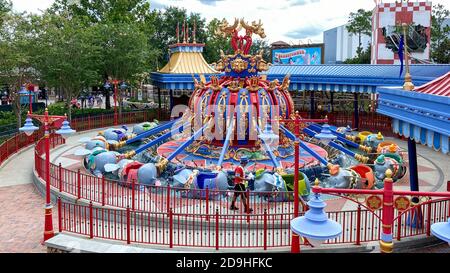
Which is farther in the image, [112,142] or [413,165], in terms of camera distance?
[112,142]

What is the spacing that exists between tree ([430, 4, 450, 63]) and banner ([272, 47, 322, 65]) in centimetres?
1094

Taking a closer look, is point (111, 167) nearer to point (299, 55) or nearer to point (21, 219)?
point (21, 219)

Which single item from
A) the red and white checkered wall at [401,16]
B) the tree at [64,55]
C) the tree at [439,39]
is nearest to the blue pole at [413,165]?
the red and white checkered wall at [401,16]

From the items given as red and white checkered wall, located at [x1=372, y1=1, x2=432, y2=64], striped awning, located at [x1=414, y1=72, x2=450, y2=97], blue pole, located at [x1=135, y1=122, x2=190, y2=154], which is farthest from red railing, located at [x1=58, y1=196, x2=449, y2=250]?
red and white checkered wall, located at [x1=372, y1=1, x2=432, y2=64]

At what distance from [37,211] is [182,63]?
22.7 metres

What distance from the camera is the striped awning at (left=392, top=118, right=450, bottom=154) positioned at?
1002 centimetres

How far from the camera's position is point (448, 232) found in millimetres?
6402

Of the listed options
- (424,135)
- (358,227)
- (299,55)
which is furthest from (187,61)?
(424,135)

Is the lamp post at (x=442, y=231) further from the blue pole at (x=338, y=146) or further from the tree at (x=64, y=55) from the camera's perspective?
the tree at (x=64, y=55)

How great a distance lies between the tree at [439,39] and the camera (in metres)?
44.5

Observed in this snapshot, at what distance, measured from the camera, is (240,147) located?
19719 millimetres

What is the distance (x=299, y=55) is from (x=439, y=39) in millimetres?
13763

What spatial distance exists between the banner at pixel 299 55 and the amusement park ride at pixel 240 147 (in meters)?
29.1
